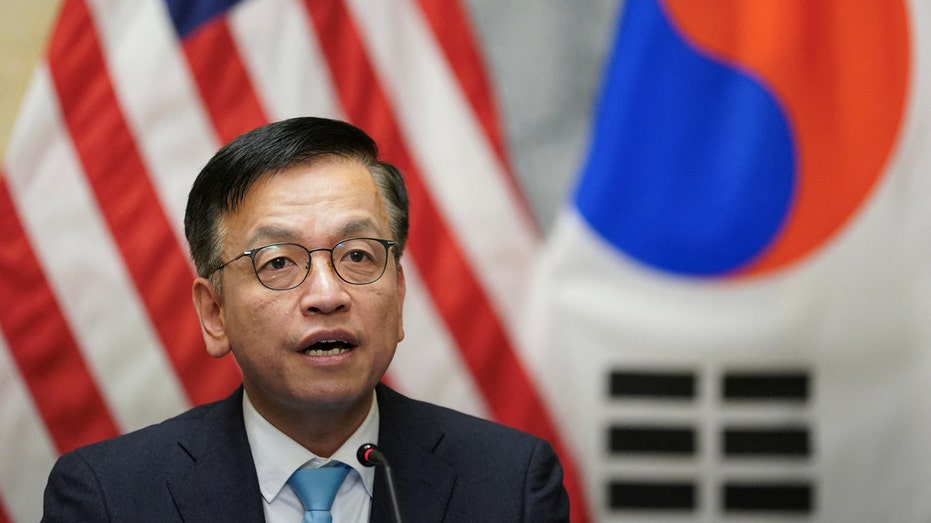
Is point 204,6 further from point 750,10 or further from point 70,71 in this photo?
point 750,10

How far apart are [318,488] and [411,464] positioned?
17cm

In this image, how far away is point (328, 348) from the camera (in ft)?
4.75

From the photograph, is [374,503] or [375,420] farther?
[375,420]

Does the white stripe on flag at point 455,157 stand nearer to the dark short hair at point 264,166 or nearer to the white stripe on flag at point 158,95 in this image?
the white stripe on flag at point 158,95

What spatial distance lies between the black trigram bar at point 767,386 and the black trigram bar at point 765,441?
3.2 inches

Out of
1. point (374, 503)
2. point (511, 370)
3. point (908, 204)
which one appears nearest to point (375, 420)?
point (374, 503)

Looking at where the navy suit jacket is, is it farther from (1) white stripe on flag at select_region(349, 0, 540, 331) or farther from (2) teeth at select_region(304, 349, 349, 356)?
(1) white stripe on flag at select_region(349, 0, 540, 331)

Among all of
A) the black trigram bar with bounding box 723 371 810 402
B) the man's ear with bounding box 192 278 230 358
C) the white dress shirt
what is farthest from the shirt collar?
the black trigram bar with bounding box 723 371 810 402

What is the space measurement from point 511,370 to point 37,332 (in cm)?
115

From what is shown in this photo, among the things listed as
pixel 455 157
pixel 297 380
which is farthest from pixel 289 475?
pixel 455 157

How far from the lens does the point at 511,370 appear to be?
8.05 feet

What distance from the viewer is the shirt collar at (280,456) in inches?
60.7

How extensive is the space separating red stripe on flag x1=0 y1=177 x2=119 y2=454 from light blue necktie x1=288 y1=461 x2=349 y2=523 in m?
1.08

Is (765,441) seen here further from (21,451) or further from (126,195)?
(21,451)
